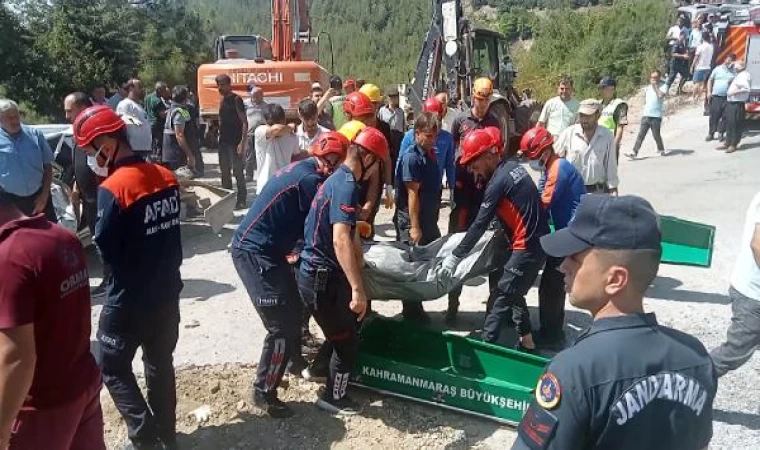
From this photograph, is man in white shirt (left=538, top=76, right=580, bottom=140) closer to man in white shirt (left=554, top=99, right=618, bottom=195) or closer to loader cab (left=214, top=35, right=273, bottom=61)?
man in white shirt (left=554, top=99, right=618, bottom=195)

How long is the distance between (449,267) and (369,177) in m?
0.95

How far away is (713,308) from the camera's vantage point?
628cm

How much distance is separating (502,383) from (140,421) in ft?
7.31

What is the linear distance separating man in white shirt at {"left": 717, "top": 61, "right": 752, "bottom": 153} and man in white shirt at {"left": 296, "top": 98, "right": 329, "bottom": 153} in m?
9.09

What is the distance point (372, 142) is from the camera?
4.25 m

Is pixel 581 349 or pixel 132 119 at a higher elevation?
pixel 132 119

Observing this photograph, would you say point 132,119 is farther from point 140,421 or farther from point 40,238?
point 40,238

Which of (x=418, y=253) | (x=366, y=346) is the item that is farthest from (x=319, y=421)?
(x=418, y=253)

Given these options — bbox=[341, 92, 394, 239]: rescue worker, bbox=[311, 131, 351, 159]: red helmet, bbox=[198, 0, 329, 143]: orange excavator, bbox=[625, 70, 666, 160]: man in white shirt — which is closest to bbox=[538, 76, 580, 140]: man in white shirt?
bbox=[341, 92, 394, 239]: rescue worker

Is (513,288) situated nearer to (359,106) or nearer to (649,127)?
(359,106)

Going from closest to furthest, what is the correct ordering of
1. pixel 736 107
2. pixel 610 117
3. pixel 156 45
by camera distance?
pixel 610 117 < pixel 736 107 < pixel 156 45

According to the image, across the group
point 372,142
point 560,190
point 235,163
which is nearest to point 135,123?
point 235,163

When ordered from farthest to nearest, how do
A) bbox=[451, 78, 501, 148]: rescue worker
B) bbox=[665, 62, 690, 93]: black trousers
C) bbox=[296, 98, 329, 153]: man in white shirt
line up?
bbox=[665, 62, 690, 93]: black trousers
bbox=[451, 78, 501, 148]: rescue worker
bbox=[296, 98, 329, 153]: man in white shirt

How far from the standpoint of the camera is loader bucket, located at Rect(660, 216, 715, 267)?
637cm
